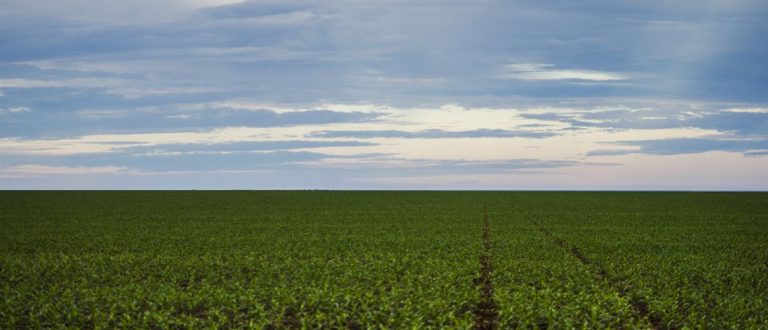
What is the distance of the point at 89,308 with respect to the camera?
49.6 feet

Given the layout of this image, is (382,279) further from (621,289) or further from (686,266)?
(686,266)

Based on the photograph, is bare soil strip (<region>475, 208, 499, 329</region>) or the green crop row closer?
bare soil strip (<region>475, 208, 499, 329</region>)

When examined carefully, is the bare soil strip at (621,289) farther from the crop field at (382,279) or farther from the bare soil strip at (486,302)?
the bare soil strip at (486,302)

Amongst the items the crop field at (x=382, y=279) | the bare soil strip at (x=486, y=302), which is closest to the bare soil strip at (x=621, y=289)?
the crop field at (x=382, y=279)

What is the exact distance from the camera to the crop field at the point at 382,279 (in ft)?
46.5

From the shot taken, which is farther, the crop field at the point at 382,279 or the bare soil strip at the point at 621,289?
the bare soil strip at the point at 621,289

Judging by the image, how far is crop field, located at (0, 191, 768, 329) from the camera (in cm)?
1419

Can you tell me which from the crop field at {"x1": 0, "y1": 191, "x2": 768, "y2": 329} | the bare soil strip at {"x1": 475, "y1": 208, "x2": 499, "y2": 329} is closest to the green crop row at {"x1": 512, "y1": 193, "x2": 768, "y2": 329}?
the crop field at {"x1": 0, "y1": 191, "x2": 768, "y2": 329}

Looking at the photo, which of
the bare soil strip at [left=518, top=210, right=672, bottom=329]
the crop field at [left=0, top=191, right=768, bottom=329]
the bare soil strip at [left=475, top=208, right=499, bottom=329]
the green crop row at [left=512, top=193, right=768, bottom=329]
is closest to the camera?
the bare soil strip at [left=475, top=208, right=499, bottom=329]

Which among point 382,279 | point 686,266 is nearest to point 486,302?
point 382,279

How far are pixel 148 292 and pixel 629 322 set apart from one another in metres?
12.1

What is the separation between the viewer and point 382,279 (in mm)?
18016

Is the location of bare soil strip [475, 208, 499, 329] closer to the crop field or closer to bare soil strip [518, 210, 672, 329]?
the crop field

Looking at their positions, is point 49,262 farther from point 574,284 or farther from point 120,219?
point 120,219
